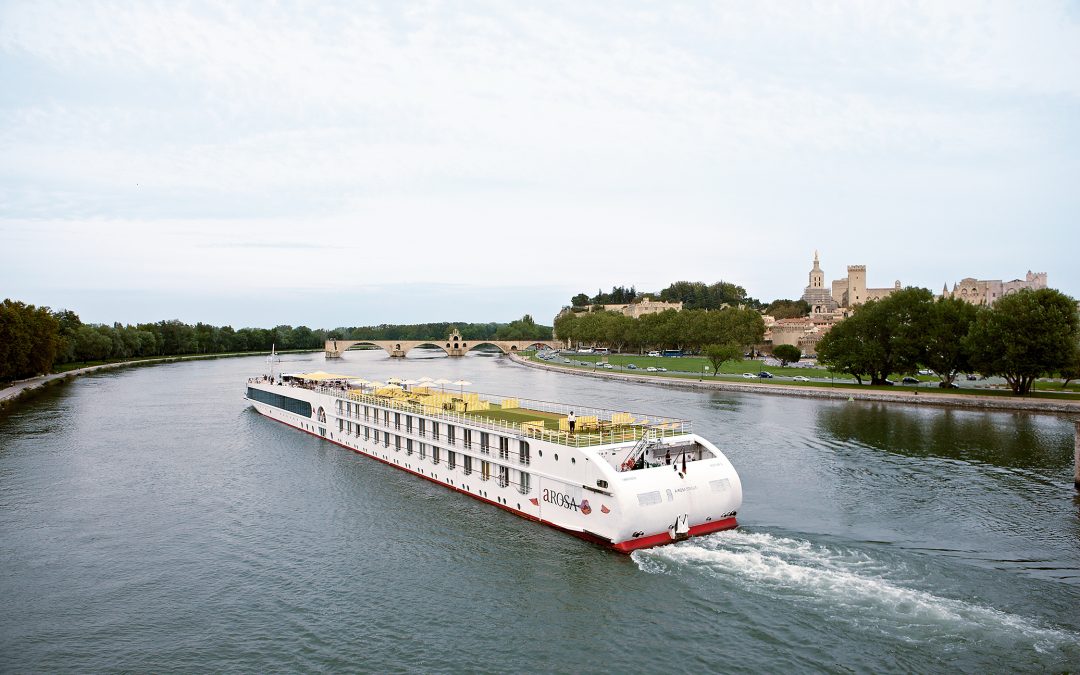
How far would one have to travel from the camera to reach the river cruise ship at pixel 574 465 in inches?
1135

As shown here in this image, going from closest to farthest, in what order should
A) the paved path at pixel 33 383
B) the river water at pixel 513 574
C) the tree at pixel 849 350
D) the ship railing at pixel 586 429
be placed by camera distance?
the river water at pixel 513 574 → the ship railing at pixel 586 429 → the paved path at pixel 33 383 → the tree at pixel 849 350

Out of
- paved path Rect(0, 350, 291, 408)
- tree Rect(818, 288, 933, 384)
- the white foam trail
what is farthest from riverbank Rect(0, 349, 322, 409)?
tree Rect(818, 288, 933, 384)

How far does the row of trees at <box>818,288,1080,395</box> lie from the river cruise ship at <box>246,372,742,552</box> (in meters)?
57.5

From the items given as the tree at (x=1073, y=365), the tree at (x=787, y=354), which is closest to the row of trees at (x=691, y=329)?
the tree at (x=787, y=354)

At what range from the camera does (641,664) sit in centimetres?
2112

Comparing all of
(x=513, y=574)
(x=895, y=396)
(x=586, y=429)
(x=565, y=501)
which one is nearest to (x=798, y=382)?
(x=895, y=396)

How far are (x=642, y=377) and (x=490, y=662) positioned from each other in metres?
95.8

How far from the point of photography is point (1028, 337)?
7394 centimetres

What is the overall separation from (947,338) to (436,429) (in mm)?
72100

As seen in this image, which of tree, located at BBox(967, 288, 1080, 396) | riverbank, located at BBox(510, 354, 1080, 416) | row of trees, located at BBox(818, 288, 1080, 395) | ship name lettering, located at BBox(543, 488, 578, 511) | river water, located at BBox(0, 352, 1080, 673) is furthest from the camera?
row of trees, located at BBox(818, 288, 1080, 395)

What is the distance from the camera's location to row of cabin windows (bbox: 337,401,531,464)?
116ft

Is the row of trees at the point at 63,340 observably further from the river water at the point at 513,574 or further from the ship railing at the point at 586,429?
the ship railing at the point at 586,429

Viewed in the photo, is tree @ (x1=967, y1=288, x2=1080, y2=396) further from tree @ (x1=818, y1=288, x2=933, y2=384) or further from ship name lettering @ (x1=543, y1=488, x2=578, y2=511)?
ship name lettering @ (x1=543, y1=488, x2=578, y2=511)

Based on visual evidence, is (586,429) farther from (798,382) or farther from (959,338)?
(798,382)
